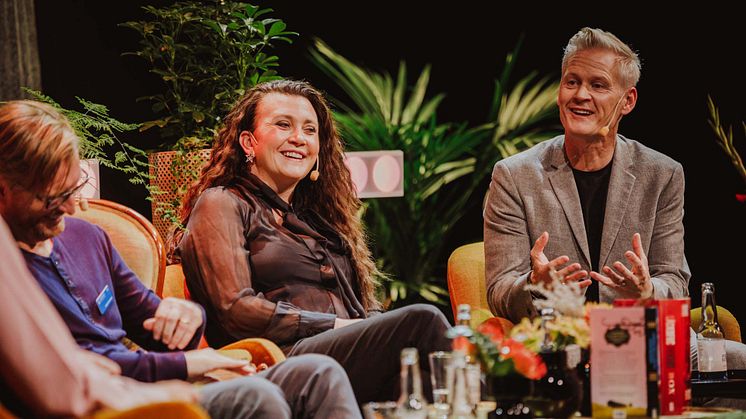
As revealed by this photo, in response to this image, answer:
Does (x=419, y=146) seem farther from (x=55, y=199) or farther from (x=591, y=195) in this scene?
(x=55, y=199)

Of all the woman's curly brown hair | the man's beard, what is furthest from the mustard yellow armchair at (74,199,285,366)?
the man's beard

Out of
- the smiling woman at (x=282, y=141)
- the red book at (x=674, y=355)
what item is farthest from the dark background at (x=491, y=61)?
the red book at (x=674, y=355)

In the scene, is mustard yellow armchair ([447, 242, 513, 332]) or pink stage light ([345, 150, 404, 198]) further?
pink stage light ([345, 150, 404, 198])

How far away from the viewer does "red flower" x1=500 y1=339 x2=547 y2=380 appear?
6.46ft

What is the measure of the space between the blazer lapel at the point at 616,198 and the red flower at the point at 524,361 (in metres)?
1.35

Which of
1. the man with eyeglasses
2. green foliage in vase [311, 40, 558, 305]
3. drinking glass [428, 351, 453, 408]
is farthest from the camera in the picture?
green foliage in vase [311, 40, 558, 305]

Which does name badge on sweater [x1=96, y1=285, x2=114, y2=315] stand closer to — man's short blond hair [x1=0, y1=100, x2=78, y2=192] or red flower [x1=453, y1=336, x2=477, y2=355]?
man's short blond hair [x1=0, y1=100, x2=78, y2=192]

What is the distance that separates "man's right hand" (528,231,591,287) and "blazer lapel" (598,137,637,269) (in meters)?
0.29

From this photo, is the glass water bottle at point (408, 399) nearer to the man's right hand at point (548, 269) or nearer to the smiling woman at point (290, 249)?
the smiling woman at point (290, 249)

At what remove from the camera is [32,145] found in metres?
2.05

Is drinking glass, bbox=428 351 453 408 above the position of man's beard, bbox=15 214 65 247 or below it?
below

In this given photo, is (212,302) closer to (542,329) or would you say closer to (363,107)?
(542,329)

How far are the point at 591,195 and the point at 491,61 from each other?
2956mm

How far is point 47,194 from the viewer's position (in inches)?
82.4
